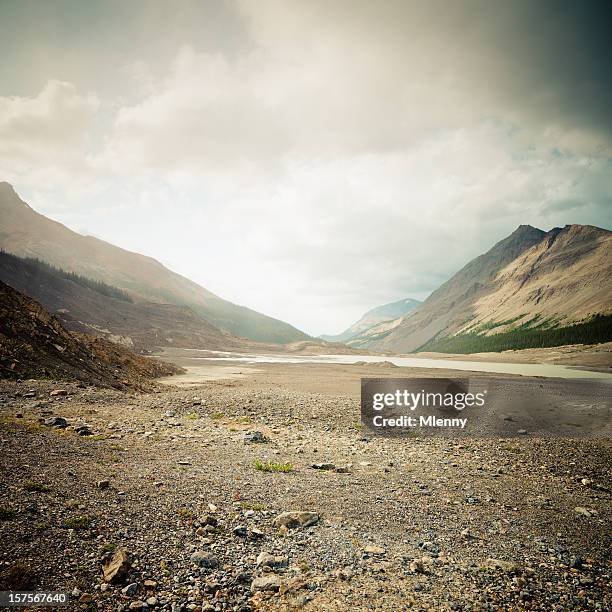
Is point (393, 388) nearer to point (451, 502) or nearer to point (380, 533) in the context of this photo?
point (451, 502)

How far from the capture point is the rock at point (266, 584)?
6.32 meters

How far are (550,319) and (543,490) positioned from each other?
232 m

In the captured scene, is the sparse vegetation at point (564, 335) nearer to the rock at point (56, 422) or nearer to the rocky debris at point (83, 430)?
the rocky debris at point (83, 430)

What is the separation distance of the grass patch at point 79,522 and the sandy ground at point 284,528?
1.4 inches

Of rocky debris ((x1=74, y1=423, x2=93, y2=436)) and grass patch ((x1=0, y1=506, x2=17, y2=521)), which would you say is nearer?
grass patch ((x1=0, y1=506, x2=17, y2=521))

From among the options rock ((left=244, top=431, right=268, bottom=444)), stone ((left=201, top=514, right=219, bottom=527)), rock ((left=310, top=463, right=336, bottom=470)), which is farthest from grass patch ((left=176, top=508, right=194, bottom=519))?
rock ((left=244, top=431, right=268, bottom=444))

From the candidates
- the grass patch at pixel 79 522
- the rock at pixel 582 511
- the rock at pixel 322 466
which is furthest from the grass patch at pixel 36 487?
the rock at pixel 582 511

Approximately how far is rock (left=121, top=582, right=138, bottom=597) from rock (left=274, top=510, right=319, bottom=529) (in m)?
3.70

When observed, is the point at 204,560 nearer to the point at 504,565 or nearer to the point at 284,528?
the point at 284,528

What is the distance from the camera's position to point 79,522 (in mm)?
7152

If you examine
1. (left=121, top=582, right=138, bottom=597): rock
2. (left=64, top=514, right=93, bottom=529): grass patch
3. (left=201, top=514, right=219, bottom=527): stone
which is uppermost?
(left=64, top=514, right=93, bottom=529): grass patch

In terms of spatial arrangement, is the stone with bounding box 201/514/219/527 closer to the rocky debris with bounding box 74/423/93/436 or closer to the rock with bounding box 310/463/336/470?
the rock with bounding box 310/463/336/470

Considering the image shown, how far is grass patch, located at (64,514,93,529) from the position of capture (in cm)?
698

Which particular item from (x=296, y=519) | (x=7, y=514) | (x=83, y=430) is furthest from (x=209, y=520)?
(x=83, y=430)
